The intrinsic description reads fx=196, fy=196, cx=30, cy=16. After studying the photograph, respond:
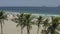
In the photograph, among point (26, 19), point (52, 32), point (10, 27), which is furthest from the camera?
point (10, 27)

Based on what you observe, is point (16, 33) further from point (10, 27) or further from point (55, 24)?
point (55, 24)

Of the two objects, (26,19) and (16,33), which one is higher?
(26,19)

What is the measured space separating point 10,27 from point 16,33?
20.9 ft

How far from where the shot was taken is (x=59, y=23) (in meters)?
29.8

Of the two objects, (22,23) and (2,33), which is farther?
(2,33)

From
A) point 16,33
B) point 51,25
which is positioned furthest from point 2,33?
point 51,25

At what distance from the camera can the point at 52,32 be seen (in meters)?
28.9

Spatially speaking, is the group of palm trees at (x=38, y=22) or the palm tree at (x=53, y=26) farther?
the group of palm trees at (x=38, y=22)

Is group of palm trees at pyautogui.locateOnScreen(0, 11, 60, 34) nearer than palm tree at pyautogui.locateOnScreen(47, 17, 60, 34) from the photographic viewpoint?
No

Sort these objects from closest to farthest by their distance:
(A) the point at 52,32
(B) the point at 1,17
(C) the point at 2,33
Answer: (A) the point at 52,32 < (B) the point at 1,17 < (C) the point at 2,33

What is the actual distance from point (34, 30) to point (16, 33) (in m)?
4.84

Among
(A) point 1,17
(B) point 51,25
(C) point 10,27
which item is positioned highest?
(B) point 51,25

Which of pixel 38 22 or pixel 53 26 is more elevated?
pixel 53 26

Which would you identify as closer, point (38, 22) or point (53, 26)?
point (53, 26)
